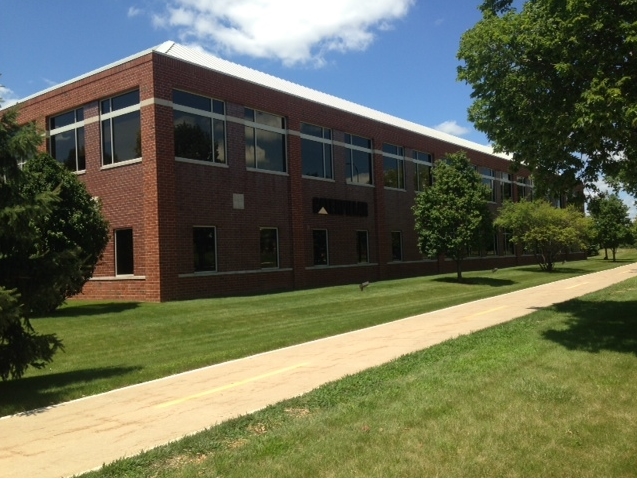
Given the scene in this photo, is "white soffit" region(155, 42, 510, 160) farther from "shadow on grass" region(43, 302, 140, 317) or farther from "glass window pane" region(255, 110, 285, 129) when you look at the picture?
"shadow on grass" region(43, 302, 140, 317)

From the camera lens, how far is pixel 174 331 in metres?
13.9

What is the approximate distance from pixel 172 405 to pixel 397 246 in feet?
86.6

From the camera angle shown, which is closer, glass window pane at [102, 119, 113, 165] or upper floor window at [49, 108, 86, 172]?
glass window pane at [102, 119, 113, 165]

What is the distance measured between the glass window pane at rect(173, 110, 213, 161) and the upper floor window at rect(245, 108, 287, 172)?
203cm

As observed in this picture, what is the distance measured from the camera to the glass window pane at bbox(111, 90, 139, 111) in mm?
20641

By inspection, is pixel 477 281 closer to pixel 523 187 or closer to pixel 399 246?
pixel 399 246

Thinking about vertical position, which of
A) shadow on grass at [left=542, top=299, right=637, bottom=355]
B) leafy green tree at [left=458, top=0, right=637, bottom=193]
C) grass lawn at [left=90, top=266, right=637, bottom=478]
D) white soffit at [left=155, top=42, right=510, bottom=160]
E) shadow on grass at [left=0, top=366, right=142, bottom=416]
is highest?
white soffit at [left=155, top=42, right=510, bottom=160]

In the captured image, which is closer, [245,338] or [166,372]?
[166,372]

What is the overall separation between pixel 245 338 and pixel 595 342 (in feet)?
21.6

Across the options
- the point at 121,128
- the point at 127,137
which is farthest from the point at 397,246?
the point at 121,128

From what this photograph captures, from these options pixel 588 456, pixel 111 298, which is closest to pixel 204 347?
pixel 588 456

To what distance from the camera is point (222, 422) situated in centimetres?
584

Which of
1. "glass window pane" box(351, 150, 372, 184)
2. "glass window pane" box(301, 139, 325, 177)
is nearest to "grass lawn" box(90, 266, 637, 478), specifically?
"glass window pane" box(301, 139, 325, 177)

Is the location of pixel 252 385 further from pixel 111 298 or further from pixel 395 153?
pixel 395 153
